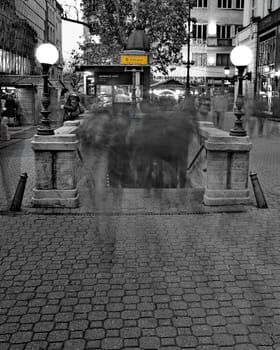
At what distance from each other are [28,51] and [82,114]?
1099 inches

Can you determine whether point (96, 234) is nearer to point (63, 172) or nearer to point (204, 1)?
point (63, 172)

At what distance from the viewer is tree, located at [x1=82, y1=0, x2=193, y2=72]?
3212cm

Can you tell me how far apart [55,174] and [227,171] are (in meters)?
2.94

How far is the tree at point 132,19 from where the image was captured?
1265 inches

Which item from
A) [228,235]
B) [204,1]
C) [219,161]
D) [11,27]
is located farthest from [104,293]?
[204,1]

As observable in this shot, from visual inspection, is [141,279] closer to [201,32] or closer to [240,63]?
[240,63]

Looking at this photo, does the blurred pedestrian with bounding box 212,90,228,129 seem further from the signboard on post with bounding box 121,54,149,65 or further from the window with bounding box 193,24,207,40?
the window with bounding box 193,24,207,40

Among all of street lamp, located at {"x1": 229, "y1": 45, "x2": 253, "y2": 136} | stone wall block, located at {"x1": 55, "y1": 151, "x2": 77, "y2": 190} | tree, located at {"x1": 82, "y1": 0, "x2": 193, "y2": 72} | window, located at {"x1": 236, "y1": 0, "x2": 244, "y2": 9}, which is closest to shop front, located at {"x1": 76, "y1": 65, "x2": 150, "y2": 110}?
tree, located at {"x1": 82, "y1": 0, "x2": 193, "y2": 72}

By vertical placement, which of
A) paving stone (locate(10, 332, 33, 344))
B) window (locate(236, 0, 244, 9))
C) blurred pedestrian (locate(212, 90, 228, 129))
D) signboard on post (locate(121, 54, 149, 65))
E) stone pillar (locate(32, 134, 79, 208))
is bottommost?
paving stone (locate(10, 332, 33, 344))

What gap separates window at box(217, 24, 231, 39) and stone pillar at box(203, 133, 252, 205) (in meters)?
61.9

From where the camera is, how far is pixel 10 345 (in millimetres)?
4004

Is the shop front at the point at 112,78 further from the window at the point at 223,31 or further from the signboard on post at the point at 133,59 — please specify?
the window at the point at 223,31

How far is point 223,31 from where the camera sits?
67625mm

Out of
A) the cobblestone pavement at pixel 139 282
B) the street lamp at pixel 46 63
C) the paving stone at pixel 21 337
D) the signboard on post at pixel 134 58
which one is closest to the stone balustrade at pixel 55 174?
the street lamp at pixel 46 63
